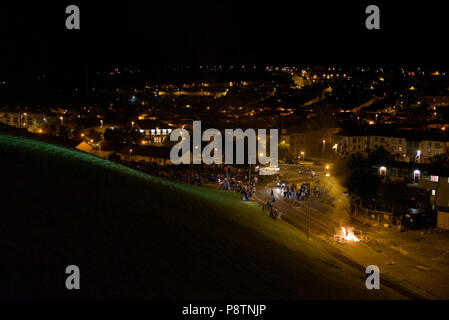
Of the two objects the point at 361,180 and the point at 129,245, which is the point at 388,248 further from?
the point at 129,245

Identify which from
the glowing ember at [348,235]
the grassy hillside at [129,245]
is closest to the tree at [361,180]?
Answer: the glowing ember at [348,235]

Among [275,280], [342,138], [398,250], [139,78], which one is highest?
[139,78]

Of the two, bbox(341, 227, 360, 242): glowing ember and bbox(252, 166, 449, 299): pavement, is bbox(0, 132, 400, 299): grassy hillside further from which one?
bbox(341, 227, 360, 242): glowing ember

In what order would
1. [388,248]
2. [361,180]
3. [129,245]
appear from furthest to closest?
1. [361,180]
2. [388,248]
3. [129,245]

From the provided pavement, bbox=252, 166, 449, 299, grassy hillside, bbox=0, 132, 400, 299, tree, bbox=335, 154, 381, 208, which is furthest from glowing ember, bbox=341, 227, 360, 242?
tree, bbox=335, 154, 381, 208

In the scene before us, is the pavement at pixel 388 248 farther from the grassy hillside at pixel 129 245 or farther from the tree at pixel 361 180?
the grassy hillside at pixel 129 245

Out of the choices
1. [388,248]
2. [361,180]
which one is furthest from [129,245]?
[361,180]
